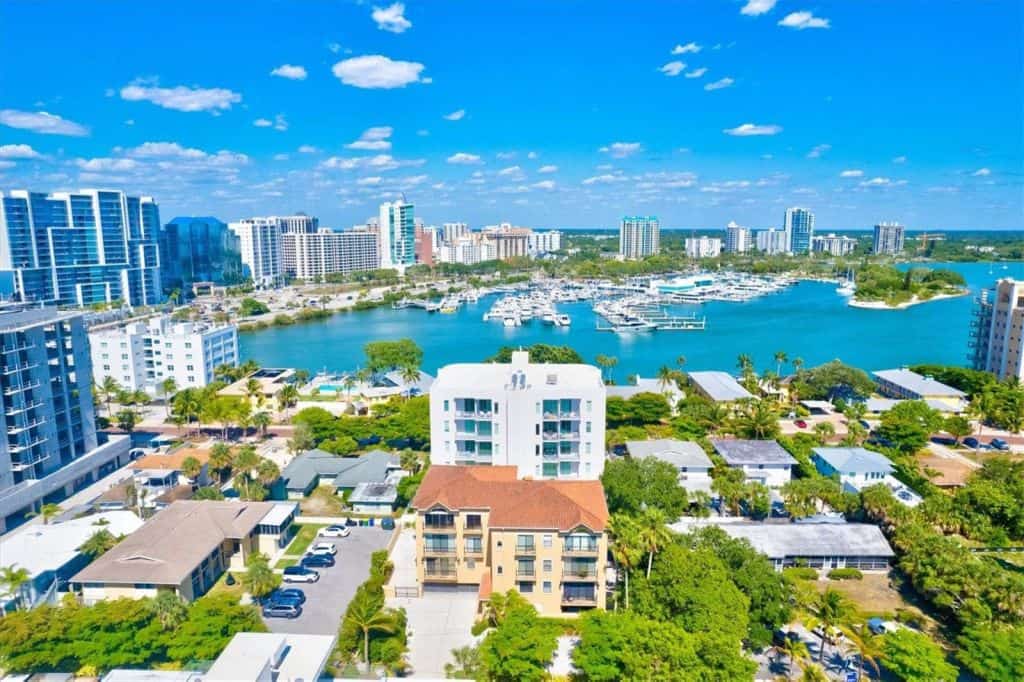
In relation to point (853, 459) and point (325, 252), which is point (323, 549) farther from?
point (325, 252)

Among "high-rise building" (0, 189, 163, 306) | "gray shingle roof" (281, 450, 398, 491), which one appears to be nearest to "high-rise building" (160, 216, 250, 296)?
"high-rise building" (0, 189, 163, 306)

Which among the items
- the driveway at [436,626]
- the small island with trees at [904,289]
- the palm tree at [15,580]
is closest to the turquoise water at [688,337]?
the small island with trees at [904,289]

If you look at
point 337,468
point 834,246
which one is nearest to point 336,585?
point 337,468

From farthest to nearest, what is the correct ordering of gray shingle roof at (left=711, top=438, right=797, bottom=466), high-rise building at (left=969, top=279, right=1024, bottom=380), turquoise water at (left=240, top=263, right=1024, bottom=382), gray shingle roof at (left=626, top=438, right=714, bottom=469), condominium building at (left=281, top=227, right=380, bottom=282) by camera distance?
condominium building at (left=281, top=227, right=380, bottom=282), turquoise water at (left=240, top=263, right=1024, bottom=382), high-rise building at (left=969, top=279, right=1024, bottom=380), gray shingle roof at (left=711, top=438, right=797, bottom=466), gray shingle roof at (left=626, top=438, right=714, bottom=469)

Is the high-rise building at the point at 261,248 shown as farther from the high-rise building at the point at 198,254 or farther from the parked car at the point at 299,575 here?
the parked car at the point at 299,575

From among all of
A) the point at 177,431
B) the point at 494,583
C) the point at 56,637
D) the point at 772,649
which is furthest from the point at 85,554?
the point at 772,649

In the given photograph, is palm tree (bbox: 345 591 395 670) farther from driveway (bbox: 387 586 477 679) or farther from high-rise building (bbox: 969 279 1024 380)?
high-rise building (bbox: 969 279 1024 380)
